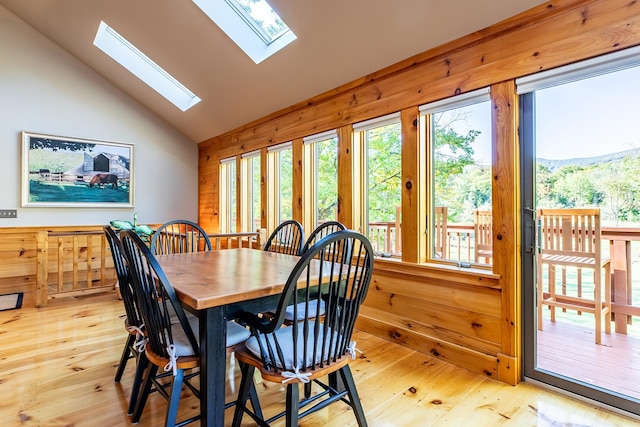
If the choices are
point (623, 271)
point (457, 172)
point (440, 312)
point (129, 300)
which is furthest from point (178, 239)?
point (623, 271)

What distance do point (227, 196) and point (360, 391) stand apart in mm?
3908

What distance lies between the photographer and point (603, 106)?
6.25ft

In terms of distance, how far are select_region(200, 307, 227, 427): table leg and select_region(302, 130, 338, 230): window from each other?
2.19m

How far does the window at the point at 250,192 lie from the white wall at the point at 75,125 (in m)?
1.42

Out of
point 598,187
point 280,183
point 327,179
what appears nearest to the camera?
point 598,187

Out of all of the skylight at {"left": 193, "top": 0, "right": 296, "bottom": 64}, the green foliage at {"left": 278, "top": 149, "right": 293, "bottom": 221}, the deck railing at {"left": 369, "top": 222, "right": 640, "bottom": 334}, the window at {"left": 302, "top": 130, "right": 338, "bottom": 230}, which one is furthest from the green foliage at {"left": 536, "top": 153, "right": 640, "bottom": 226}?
the green foliage at {"left": 278, "top": 149, "right": 293, "bottom": 221}

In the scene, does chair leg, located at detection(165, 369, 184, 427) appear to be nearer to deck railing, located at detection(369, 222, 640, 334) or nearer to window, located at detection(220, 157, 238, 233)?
deck railing, located at detection(369, 222, 640, 334)

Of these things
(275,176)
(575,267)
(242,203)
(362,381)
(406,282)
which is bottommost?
(362,381)

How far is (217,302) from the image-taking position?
1.22m

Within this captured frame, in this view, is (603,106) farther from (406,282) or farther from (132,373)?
(132,373)

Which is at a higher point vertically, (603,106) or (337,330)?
(603,106)

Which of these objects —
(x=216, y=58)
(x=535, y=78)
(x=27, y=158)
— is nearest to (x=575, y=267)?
(x=535, y=78)

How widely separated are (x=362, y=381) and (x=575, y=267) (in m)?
1.63

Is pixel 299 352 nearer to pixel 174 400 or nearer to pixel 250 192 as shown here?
pixel 174 400
